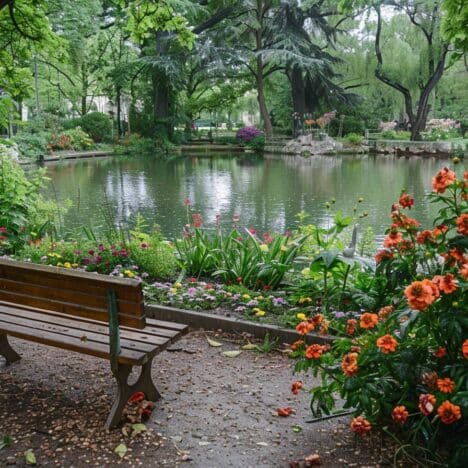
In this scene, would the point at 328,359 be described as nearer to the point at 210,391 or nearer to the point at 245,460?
the point at 245,460

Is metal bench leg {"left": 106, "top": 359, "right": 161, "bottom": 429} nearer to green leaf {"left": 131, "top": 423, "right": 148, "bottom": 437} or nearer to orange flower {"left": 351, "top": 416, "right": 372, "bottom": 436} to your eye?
green leaf {"left": 131, "top": 423, "right": 148, "bottom": 437}

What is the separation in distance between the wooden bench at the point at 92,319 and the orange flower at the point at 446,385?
4.13 feet

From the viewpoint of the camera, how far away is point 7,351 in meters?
3.37

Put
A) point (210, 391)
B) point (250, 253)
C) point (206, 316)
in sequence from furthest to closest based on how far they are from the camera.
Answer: point (250, 253) → point (206, 316) → point (210, 391)

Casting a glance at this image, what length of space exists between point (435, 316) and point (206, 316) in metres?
2.13

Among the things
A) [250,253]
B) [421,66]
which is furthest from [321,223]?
[421,66]

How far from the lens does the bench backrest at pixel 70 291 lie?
2475 millimetres

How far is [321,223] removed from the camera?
9.73 metres

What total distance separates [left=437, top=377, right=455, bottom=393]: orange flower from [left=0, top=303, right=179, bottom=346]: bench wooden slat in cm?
127

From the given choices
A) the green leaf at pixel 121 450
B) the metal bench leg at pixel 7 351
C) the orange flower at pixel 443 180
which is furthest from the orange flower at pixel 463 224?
the metal bench leg at pixel 7 351

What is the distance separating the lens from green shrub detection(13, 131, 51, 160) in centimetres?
2214

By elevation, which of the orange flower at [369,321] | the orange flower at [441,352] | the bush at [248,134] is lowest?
the orange flower at [441,352]

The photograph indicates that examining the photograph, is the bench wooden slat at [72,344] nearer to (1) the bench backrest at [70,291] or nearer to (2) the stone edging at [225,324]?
(1) the bench backrest at [70,291]

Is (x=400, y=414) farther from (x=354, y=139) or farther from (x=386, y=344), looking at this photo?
(x=354, y=139)
